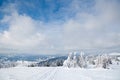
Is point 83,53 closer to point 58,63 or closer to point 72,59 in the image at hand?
point 72,59

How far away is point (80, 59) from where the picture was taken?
233ft

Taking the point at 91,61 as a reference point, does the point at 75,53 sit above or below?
above

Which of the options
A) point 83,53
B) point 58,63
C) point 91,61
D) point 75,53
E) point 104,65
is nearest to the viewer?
point 104,65

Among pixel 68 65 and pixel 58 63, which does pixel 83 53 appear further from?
pixel 58 63

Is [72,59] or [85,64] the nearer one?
[85,64]

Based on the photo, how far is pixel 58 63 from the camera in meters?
91.8

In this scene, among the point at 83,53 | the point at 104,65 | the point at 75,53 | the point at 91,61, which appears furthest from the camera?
the point at 91,61

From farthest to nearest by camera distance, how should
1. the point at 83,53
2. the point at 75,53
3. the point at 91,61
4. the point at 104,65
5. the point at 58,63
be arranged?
the point at 91,61
the point at 58,63
the point at 75,53
the point at 83,53
the point at 104,65

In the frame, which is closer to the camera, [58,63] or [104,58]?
[104,58]

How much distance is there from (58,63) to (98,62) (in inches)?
1176

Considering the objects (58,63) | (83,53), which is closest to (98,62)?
(83,53)

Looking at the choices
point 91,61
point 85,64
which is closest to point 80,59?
point 85,64

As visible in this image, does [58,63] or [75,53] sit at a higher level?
[75,53]

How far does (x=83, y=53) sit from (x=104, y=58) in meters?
11.0
